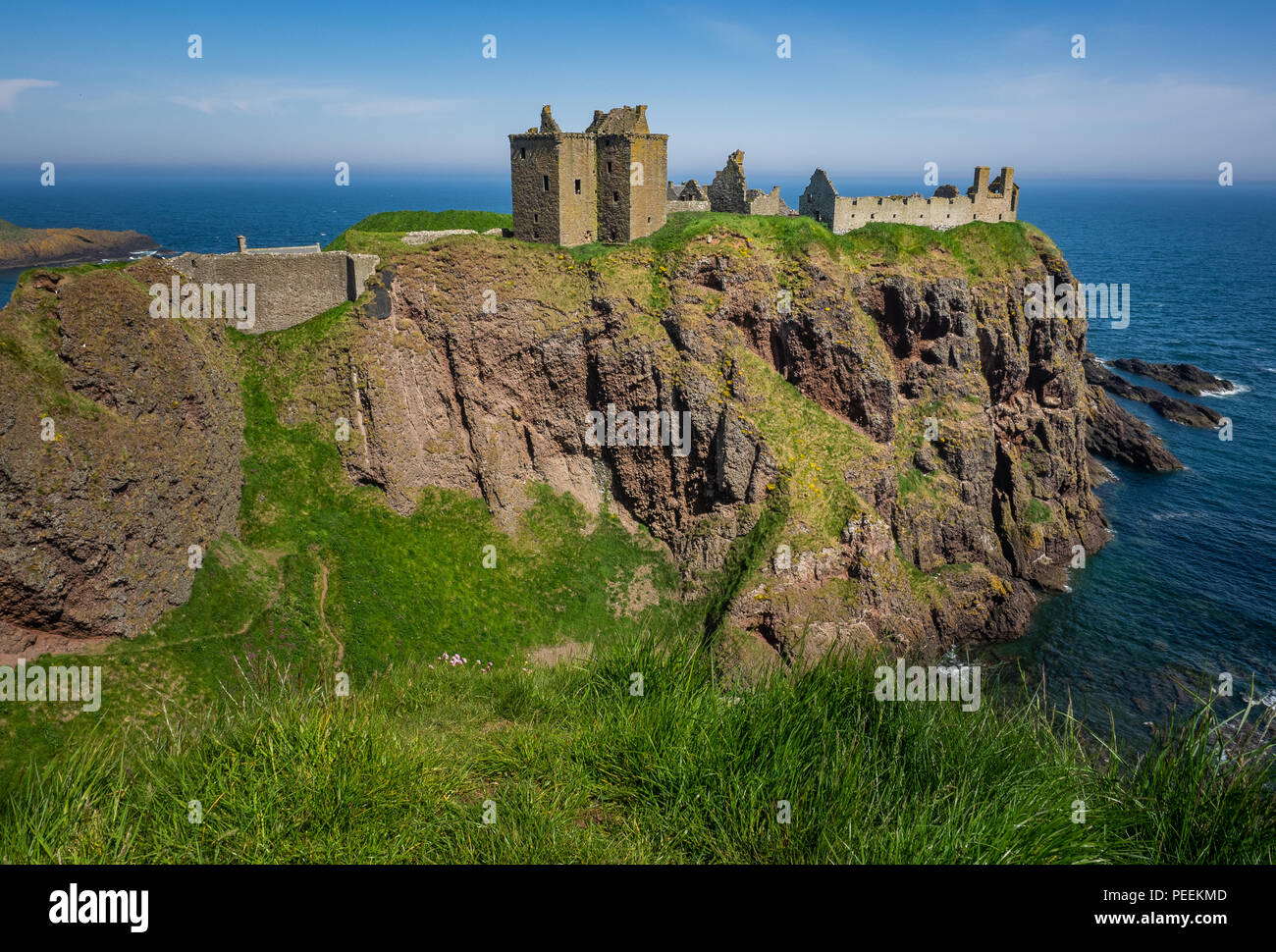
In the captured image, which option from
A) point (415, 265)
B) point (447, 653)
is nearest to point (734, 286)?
point (415, 265)

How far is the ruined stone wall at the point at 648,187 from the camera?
50625mm

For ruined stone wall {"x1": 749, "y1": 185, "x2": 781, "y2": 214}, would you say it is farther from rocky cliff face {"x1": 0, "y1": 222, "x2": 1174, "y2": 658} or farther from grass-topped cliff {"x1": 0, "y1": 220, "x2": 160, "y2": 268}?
grass-topped cliff {"x1": 0, "y1": 220, "x2": 160, "y2": 268}

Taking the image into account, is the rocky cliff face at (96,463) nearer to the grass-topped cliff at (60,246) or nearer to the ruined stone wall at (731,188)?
the ruined stone wall at (731,188)

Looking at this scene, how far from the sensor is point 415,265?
48.1 metres

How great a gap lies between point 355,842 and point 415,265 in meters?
42.1

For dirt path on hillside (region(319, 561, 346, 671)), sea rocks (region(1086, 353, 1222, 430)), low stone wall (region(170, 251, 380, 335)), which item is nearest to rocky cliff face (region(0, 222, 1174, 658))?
low stone wall (region(170, 251, 380, 335))

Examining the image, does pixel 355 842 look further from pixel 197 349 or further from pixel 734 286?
pixel 734 286

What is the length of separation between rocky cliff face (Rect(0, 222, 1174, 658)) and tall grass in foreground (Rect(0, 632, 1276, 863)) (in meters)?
28.5

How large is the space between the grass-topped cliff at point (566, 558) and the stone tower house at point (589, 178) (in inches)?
88.1

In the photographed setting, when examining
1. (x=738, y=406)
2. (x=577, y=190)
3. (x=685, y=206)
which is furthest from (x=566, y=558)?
(x=685, y=206)

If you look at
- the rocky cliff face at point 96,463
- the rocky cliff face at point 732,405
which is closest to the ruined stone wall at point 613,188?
the rocky cliff face at point 732,405

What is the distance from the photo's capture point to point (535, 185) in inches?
1984

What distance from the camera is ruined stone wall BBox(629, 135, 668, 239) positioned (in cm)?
5062

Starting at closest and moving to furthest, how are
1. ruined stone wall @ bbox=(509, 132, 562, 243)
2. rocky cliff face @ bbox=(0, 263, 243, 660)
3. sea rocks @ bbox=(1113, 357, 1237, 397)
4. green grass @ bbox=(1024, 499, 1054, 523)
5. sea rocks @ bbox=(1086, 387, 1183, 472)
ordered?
1. rocky cliff face @ bbox=(0, 263, 243, 660)
2. ruined stone wall @ bbox=(509, 132, 562, 243)
3. green grass @ bbox=(1024, 499, 1054, 523)
4. sea rocks @ bbox=(1086, 387, 1183, 472)
5. sea rocks @ bbox=(1113, 357, 1237, 397)
